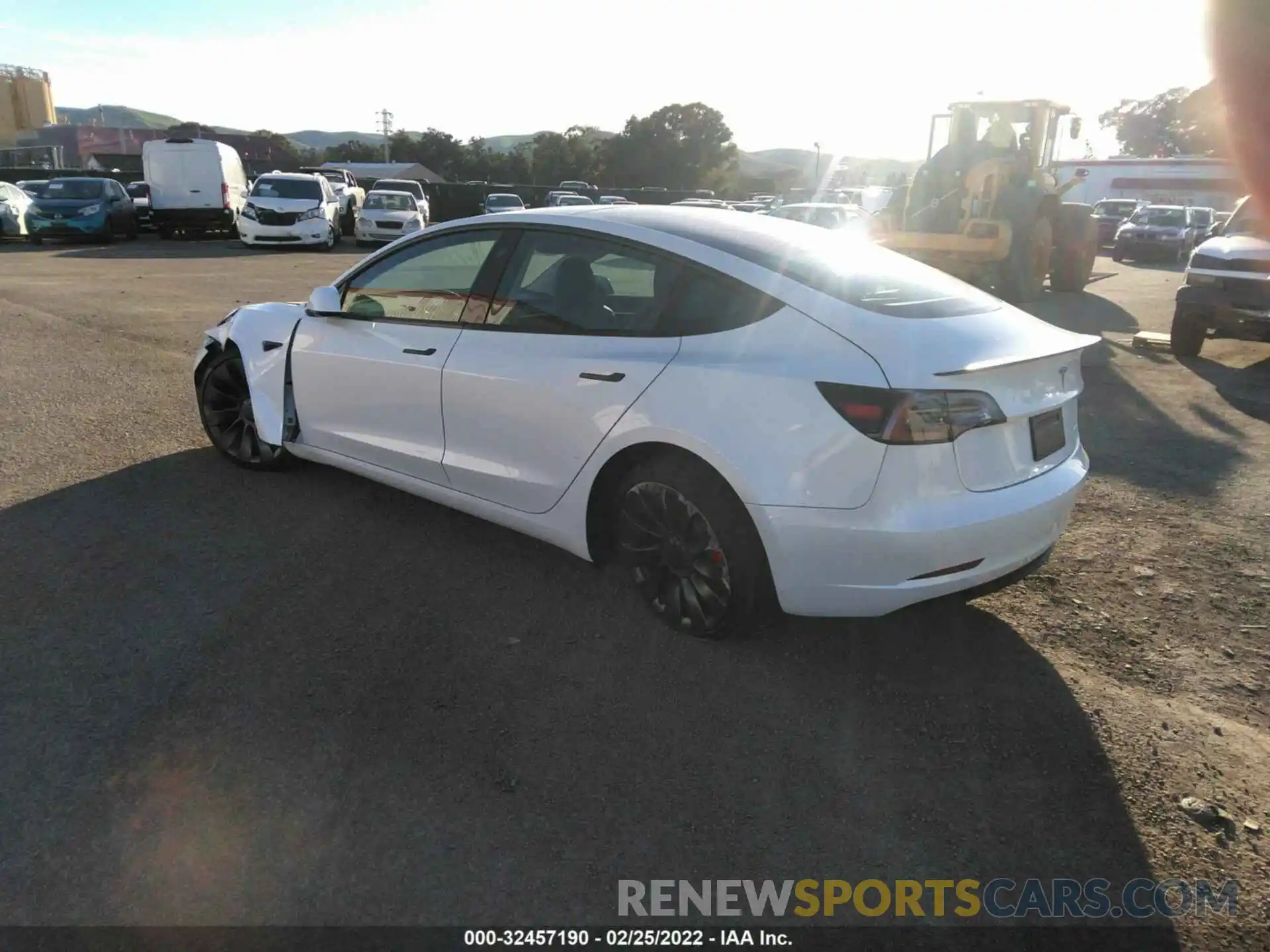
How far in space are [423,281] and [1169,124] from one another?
12.3 metres

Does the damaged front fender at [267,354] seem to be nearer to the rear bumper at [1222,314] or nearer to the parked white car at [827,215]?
the rear bumper at [1222,314]

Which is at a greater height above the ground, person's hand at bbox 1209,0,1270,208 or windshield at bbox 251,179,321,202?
person's hand at bbox 1209,0,1270,208

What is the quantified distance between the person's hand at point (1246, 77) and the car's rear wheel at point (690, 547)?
2.01 m

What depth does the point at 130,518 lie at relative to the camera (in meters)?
4.76

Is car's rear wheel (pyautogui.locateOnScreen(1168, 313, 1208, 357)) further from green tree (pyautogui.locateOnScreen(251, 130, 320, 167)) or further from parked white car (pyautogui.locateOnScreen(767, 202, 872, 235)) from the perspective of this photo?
green tree (pyautogui.locateOnScreen(251, 130, 320, 167))

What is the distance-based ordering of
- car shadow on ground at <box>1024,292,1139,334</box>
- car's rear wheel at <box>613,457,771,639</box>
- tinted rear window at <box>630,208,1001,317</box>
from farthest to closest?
car shadow on ground at <box>1024,292,1139,334</box>
tinted rear window at <box>630,208,1001,317</box>
car's rear wheel at <box>613,457,771,639</box>

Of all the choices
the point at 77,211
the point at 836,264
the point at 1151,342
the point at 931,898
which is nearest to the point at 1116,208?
the point at 1151,342

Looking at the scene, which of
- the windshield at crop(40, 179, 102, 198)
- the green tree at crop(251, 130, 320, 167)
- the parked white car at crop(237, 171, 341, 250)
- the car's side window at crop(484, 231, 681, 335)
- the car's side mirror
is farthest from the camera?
the green tree at crop(251, 130, 320, 167)

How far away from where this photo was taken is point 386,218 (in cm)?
2478

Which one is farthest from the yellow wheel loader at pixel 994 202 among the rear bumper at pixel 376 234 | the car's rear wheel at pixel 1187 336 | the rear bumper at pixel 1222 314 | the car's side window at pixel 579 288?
the rear bumper at pixel 376 234

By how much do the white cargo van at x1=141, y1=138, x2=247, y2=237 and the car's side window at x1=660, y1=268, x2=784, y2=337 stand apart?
23751 mm

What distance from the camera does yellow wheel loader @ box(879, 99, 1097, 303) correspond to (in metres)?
13.7

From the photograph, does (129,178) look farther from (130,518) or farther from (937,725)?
(937,725)

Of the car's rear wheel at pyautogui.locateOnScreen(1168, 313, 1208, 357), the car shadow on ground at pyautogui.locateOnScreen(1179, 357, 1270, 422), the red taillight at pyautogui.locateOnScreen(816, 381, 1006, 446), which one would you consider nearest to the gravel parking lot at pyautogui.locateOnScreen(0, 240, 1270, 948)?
the red taillight at pyautogui.locateOnScreen(816, 381, 1006, 446)
